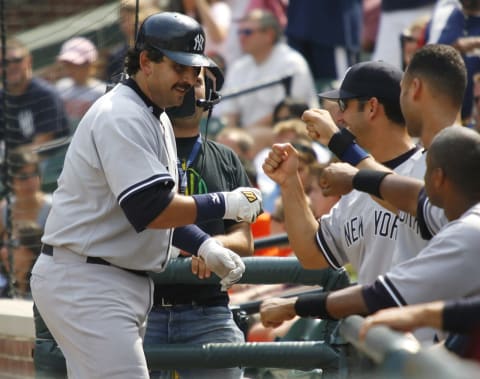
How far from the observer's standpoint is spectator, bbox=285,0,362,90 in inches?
408

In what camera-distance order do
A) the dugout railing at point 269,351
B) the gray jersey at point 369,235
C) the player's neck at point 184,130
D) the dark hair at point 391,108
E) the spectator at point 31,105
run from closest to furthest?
1. the gray jersey at point 369,235
2. the dark hair at point 391,108
3. the dugout railing at point 269,351
4. the player's neck at point 184,130
5. the spectator at point 31,105

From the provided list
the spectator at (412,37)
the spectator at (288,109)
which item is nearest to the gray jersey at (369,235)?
the spectator at (412,37)

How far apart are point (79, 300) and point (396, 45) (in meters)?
5.87

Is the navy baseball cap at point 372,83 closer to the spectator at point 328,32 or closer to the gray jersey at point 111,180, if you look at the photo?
the gray jersey at point 111,180

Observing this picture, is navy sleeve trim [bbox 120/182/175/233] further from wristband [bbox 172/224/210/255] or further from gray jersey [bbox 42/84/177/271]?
wristband [bbox 172/224/210/255]

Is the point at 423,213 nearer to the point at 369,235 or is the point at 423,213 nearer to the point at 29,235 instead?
the point at 369,235

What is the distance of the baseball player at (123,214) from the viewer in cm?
439

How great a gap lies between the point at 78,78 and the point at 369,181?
24.8ft

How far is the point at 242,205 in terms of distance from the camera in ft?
14.9

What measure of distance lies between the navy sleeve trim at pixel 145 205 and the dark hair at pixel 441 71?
43.7 inches

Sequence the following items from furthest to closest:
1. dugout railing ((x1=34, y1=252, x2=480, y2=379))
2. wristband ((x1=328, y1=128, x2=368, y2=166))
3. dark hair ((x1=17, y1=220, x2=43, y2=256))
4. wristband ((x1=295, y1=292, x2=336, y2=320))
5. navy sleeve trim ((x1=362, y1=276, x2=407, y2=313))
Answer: dark hair ((x1=17, y1=220, x2=43, y2=256)), dugout railing ((x1=34, y1=252, x2=480, y2=379)), wristband ((x1=328, y1=128, x2=368, y2=166)), wristband ((x1=295, y1=292, x2=336, y2=320)), navy sleeve trim ((x1=362, y1=276, x2=407, y2=313))

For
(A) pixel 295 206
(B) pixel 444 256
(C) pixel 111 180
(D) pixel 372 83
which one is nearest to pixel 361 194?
(A) pixel 295 206

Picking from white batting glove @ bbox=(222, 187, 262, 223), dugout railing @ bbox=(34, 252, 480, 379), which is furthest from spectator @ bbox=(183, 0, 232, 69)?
white batting glove @ bbox=(222, 187, 262, 223)

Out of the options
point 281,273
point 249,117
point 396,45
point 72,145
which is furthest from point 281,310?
point 249,117
